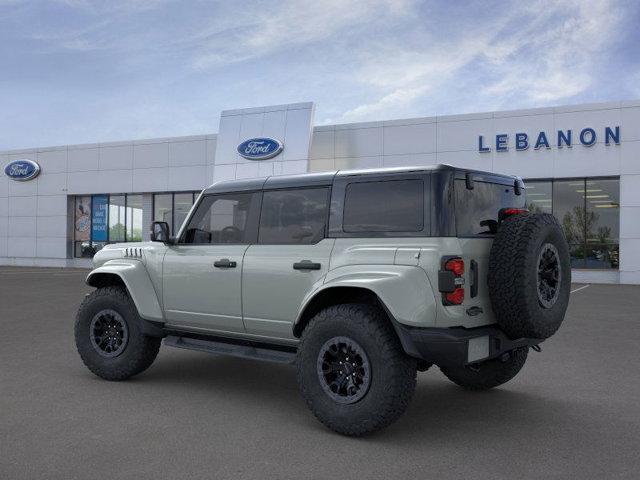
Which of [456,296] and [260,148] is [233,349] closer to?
[456,296]

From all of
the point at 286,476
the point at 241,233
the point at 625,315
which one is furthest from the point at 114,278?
the point at 625,315

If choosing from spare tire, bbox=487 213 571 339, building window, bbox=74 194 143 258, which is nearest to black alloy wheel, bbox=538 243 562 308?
spare tire, bbox=487 213 571 339

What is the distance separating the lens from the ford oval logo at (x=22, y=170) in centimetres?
3084

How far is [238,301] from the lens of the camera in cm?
530

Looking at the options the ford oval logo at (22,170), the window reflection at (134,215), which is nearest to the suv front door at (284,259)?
the window reflection at (134,215)

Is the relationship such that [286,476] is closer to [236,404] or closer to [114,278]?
[236,404]

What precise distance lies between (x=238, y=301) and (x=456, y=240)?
200 centimetres

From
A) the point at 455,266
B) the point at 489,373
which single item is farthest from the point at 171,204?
the point at 455,266

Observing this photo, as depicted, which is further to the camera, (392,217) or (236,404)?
(236,404)

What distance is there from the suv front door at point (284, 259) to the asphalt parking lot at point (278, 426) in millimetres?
791

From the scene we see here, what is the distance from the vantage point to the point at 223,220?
567 cm

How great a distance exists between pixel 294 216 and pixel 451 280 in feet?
5.17

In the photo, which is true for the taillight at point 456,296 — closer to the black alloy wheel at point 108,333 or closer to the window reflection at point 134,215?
the black alloy wheel at point 108,333

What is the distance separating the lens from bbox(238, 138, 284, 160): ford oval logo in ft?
80.1
